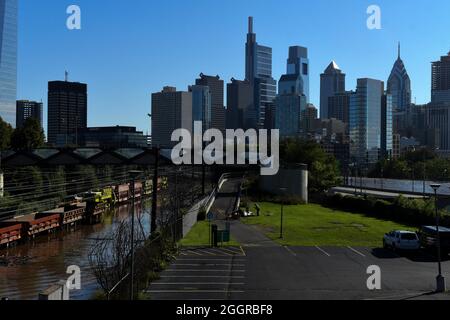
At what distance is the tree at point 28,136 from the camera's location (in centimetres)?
8394

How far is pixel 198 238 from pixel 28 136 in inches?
2203

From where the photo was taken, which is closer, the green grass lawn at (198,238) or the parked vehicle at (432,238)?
the parked vehicle at (432,238)

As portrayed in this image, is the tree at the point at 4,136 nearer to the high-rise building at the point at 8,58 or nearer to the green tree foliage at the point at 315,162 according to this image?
the high-rise building at the point at 8,58

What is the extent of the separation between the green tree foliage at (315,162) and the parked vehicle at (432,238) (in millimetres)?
40045

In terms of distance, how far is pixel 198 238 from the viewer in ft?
118

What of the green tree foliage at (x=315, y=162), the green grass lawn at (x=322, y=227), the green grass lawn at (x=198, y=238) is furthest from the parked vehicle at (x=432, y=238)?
the green tree foliage at (x=315, y=162)

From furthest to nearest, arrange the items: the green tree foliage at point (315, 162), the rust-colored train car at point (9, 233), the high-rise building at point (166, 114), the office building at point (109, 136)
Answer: the office building at point (109, 136) < the high-rise building at point (166, 114) < the green tree foliage at point (315, 162) < the rust-colored train car at point (9, 233)

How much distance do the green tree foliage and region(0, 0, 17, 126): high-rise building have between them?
6023 cm

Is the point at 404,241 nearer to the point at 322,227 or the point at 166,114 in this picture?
the point at 322,227

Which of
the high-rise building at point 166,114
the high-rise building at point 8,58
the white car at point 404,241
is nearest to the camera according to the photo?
the white car at point 404,241

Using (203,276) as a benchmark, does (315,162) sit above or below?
above

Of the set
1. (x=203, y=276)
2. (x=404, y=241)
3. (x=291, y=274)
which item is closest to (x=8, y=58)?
(x=404, y=241)
